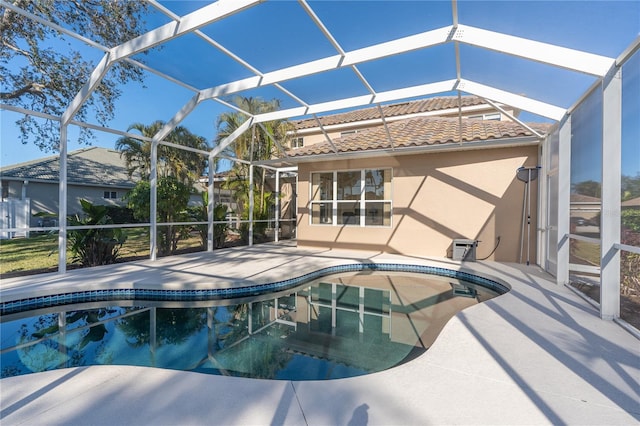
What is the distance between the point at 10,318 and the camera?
15.6 feet

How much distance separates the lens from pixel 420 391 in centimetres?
235

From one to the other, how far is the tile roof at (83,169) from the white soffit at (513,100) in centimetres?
1819

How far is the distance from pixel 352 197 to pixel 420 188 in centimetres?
236

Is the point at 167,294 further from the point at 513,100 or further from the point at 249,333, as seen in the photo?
the point at 513,100

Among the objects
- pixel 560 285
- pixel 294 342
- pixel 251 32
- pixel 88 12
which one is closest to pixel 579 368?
pixel 294 342

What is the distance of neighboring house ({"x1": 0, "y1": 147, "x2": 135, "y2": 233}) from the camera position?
14531mm

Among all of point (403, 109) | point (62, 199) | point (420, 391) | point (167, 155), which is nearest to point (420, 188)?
point (403, 109)

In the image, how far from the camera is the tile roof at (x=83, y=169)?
48.8 feet

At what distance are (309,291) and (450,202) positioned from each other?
5483 millimetres

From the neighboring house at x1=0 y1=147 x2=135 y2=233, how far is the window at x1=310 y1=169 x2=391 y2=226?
8.74m

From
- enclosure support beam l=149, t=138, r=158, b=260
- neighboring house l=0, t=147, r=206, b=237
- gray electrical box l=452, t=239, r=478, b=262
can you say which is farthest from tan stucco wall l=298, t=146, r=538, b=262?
neighboring house l=0, t=147, r=206, b=237

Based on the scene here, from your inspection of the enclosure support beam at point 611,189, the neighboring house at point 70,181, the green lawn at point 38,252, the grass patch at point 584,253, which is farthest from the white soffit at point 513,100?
the neighboring house at point 70,181

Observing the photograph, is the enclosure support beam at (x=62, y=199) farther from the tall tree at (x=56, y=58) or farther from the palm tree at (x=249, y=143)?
the palm tree at (x=249, y=143)

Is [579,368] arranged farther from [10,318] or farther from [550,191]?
[10,318]
